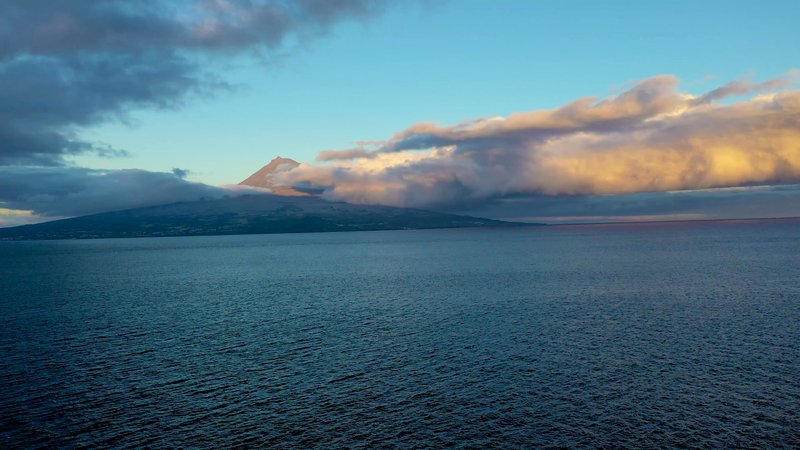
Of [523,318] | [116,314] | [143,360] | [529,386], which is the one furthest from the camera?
[116,314]

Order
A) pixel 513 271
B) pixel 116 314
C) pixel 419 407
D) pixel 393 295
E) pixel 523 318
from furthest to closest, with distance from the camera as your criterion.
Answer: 1. pixel 513 271
2. pixel 393 295
3. pixel 116 314
4. pixel 523 318
5. pixel 419 407

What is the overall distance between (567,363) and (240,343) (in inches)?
1902

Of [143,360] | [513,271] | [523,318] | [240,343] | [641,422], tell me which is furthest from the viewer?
[513,271]

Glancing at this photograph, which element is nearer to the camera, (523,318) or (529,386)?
(529,386)

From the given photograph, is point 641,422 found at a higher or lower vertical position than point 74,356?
lower

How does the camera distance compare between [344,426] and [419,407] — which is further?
[419,407]

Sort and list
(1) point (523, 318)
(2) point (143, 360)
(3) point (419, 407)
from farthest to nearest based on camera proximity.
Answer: (1) point (523, 318) < (2) point (143, 360) < (3) point (419, 407)

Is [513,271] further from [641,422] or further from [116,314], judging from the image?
[641,422]

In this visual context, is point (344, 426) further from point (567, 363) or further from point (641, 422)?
point (567, 363)

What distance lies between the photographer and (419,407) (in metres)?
52.8

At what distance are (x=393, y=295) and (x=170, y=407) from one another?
266ft

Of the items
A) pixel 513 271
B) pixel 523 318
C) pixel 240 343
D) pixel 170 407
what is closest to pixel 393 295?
pixel 523 318

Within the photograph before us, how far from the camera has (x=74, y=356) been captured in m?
73.1

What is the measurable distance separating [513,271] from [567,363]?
121 m
